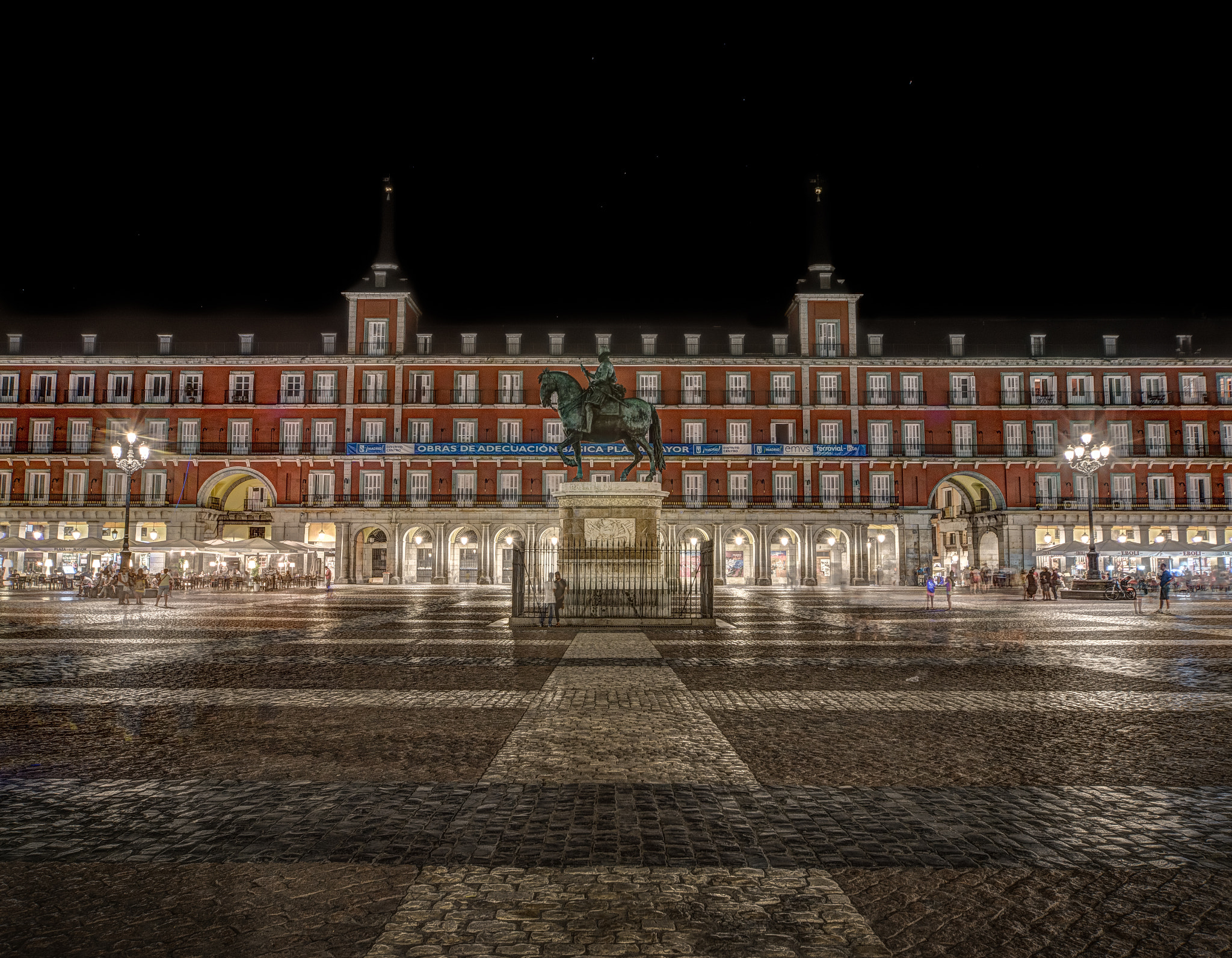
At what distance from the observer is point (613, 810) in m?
4.27

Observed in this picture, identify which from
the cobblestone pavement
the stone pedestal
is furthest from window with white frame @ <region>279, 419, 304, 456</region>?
the cobblestone pavement

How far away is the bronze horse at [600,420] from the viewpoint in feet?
58.7

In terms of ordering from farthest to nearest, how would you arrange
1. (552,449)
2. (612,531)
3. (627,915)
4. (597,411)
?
(552,449)
(597,411)
(612,531)
(627,915)

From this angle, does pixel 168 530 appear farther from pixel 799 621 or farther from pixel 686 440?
pixel 799 621

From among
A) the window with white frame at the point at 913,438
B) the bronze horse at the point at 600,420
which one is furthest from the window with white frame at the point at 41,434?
the window with white frame at the point at 913,438

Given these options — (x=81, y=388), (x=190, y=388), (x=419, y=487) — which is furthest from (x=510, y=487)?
(x=81, y=388)

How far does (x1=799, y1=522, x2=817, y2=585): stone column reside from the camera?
4378 cm

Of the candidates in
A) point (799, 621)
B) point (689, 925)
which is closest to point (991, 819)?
point (689, 925)

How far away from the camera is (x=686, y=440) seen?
46062 mm

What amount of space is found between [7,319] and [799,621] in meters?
51.1

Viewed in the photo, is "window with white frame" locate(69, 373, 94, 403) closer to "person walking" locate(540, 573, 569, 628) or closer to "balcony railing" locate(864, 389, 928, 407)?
"person walking" locate(540, 573, 569, 628)

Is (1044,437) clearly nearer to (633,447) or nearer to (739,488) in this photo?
(739,488)

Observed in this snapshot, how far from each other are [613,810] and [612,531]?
1313 cm

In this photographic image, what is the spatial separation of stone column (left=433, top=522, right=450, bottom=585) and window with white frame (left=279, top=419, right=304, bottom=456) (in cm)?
871
